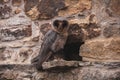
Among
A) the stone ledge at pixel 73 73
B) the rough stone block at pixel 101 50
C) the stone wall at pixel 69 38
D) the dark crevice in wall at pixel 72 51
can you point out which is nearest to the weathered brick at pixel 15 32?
the stone wall at pixel 69 38

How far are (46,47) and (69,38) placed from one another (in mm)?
202

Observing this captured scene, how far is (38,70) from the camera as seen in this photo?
3209mm

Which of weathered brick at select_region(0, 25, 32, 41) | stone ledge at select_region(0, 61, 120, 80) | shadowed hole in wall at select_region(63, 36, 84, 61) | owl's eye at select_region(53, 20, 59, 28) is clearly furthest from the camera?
weathered brick at select_region(0, 25, 32, 41)

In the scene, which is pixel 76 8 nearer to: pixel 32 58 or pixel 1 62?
pixel 32 58

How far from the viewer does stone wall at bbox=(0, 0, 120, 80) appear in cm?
297

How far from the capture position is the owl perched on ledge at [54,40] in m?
3.02

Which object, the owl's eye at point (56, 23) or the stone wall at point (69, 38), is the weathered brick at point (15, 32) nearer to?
the stone wall at point (69, 38)

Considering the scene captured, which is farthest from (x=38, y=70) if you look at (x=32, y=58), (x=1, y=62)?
(x=1, y=62)

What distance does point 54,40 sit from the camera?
3055mm

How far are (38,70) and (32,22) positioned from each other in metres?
0.45

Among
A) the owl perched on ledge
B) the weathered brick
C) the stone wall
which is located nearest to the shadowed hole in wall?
the stone wall

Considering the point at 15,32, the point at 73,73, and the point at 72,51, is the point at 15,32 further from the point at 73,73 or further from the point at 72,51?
the point at 73,73

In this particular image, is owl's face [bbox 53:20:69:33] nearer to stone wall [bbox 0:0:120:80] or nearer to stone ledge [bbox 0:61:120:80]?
stone wall [bbox 0:0:120:80]

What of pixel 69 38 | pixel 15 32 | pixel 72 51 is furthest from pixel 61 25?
pixel 15 32
